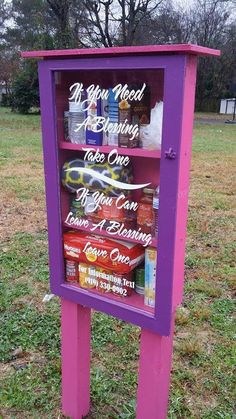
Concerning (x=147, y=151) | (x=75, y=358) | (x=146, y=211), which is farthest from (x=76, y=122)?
(x=75, y=358)

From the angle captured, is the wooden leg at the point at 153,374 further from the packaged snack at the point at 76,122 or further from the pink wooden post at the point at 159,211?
the packaged snack at the point at 76,122

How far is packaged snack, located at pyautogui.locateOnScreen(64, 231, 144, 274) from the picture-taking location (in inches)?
66.3

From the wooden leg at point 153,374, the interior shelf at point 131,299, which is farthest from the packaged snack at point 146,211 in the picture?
the wooden leg at point 153,374

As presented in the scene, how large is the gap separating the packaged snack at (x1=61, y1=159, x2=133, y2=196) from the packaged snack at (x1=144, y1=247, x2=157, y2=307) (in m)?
0.25

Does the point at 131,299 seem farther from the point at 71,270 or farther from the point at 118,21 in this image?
the point at 118,21

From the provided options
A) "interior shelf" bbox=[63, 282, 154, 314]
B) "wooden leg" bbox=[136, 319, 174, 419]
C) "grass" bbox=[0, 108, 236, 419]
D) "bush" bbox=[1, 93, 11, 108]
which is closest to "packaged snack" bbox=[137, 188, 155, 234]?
"interior shelf" bbox=[63, 282, 154, 314]

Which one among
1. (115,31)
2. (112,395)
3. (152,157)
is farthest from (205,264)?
(115,31)

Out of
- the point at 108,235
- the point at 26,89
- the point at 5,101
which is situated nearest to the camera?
the point at 108,235

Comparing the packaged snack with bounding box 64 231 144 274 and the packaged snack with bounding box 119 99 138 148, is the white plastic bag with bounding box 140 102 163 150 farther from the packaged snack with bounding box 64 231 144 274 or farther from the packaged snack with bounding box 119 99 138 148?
the packaged snack with bounding box 64 231 144 274

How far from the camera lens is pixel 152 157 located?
5.00 feet

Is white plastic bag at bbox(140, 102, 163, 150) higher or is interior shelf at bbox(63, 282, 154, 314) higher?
white plastic bag at bbox(140, 102, 163, 150)

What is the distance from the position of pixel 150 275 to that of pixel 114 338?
107cm

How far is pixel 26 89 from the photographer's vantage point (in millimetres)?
18703

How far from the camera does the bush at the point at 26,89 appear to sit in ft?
60.9
